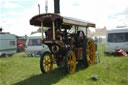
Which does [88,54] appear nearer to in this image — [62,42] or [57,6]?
[62,42]

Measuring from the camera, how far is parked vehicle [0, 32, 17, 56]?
1816 centimetres

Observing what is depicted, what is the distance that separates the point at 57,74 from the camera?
8.20 metres

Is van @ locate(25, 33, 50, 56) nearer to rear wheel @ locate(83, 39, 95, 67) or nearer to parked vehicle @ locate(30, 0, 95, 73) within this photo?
rear wheel @ locate(83, 39, 95, 67)

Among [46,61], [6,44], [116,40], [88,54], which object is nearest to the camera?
[46,61]

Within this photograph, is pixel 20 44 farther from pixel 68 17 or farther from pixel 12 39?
pixel 68 17

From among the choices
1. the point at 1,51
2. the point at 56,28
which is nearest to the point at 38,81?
the point at 56,28

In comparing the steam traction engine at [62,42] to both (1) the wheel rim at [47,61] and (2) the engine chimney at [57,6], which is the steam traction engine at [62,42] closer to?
(1) the wheel rim at [47,61]

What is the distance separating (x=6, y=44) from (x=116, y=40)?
10.4m

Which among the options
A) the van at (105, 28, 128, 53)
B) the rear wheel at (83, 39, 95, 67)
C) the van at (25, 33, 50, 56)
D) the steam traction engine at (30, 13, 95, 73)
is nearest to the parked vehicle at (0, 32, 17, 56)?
the van at (25, 33, 50, 56)

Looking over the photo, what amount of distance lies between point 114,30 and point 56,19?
9.17 m

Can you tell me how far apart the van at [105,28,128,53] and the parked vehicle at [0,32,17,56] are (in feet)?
31.5

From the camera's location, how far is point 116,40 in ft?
51.3

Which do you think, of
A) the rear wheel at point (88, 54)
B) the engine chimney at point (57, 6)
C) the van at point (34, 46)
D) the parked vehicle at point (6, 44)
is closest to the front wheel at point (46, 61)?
the rear wheel at point (88, 54)

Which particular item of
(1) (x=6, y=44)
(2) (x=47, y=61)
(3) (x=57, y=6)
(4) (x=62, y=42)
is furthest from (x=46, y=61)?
(1) (x=6, y=44)
